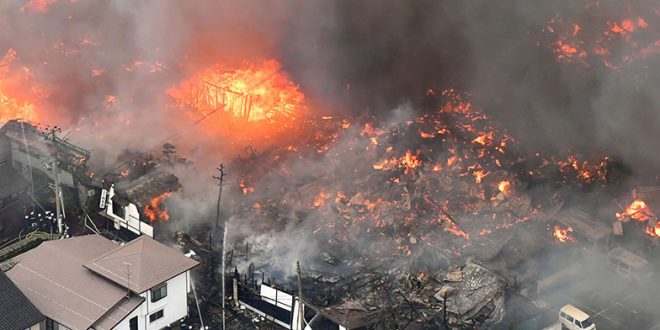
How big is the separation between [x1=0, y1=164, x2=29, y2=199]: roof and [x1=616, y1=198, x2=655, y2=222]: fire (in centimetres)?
3517

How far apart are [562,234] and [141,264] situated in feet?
72.5

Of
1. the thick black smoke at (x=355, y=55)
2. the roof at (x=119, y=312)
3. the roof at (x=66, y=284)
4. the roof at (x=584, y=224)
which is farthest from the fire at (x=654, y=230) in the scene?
the roof at (x=66, y=284)

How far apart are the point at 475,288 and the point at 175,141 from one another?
2289 centimetres

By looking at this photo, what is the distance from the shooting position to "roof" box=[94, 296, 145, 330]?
102ft

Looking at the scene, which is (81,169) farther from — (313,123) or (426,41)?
(426,41)

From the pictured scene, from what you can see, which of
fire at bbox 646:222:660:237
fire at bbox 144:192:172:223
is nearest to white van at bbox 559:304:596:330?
fire at bbox 646:222:660:237

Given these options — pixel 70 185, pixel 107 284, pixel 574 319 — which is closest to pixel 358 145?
pixel 574 319

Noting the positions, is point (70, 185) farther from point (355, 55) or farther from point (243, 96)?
point (355, 55)

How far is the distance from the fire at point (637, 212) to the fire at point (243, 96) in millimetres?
21976

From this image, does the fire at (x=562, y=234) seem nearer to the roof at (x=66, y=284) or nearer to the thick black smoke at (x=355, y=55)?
the thick black smoke at (x=355, y=55)

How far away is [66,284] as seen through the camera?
3275cm

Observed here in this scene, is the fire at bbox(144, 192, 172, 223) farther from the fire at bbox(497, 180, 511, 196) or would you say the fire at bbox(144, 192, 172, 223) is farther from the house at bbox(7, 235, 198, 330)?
the fire at bbox(497, 180, 511, 196)

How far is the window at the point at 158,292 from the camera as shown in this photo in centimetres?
3272

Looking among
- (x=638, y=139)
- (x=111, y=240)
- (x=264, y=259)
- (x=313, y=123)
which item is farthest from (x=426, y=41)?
(x=111, y=240)
